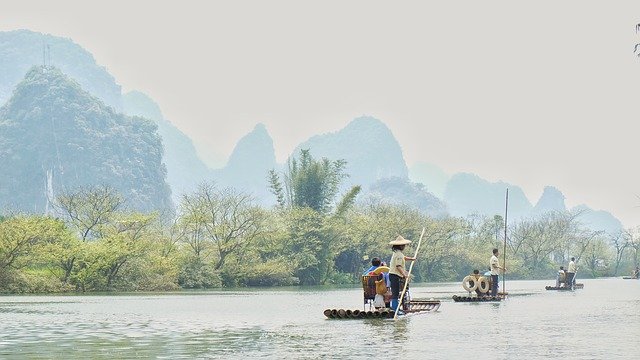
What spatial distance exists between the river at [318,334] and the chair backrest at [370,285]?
5.04 feet

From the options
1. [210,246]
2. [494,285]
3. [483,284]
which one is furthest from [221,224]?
[483,284]

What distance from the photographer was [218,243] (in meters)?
65.6

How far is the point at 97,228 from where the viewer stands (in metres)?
59.2

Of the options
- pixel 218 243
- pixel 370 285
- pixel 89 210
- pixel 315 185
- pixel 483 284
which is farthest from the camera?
pixel 315 185

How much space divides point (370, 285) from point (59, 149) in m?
174

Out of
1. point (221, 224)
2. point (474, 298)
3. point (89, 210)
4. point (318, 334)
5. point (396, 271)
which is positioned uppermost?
point (89, 210)

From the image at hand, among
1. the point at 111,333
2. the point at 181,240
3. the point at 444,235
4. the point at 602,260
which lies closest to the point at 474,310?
the point at 111,333

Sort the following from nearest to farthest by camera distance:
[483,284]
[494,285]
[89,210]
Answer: [483,284]
[494,285]
[89,210]

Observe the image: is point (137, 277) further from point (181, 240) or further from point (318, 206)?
point (318, 206)

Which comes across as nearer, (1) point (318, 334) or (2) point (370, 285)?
(1) point (318, 334)

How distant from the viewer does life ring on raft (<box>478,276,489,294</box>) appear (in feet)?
118

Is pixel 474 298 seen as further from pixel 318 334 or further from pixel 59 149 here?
pixel 59 149

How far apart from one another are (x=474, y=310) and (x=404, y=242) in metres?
4.65

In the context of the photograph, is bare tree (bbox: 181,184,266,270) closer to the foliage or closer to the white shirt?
the foliage
